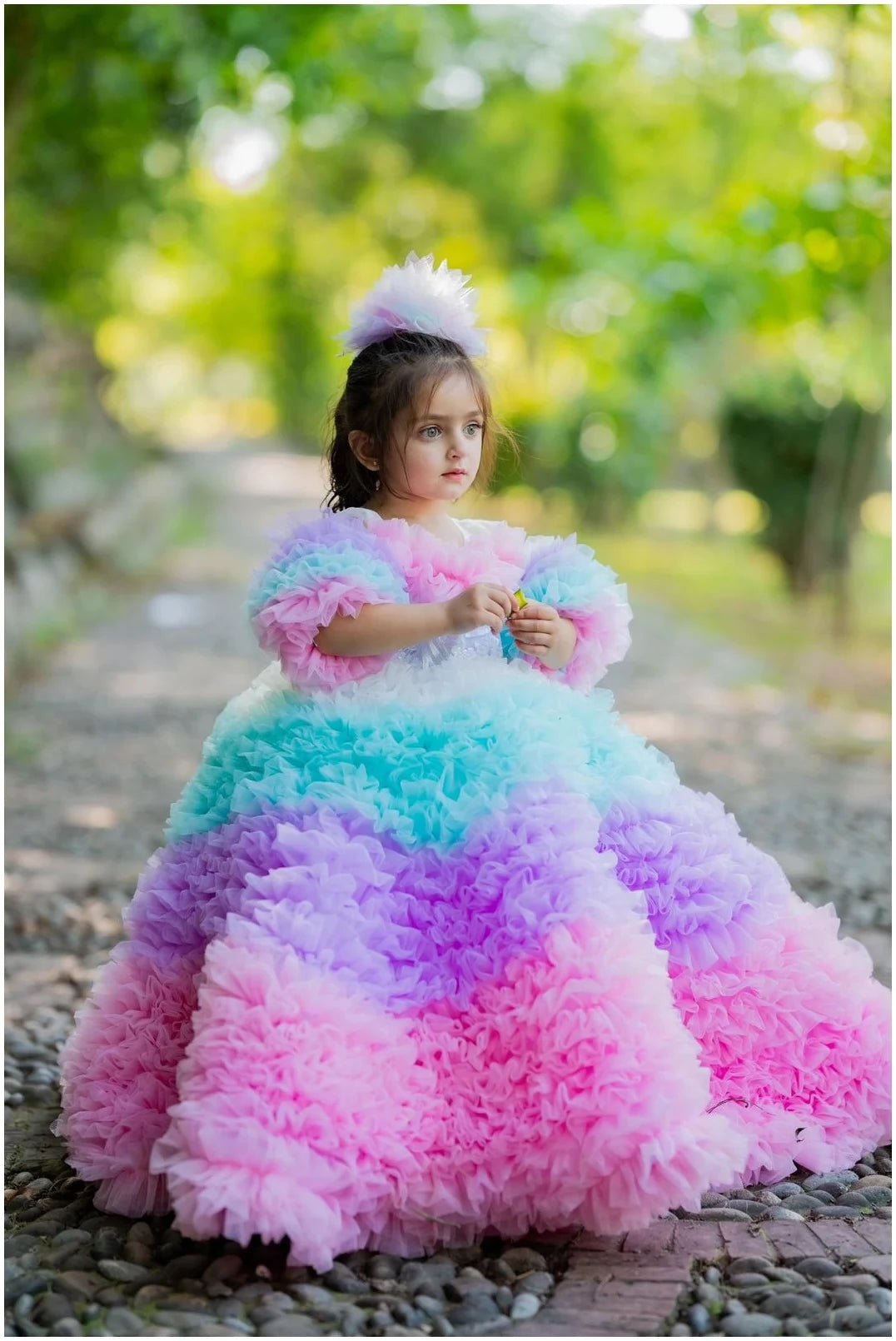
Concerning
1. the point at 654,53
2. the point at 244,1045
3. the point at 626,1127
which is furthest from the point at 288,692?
the point at 654,53

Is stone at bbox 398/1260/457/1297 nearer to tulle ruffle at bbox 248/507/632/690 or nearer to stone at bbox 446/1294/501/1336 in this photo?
stone at bbox 446/1294/501/1336

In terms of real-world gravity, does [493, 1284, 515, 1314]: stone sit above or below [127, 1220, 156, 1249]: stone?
below

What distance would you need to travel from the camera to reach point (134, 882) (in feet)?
15.9

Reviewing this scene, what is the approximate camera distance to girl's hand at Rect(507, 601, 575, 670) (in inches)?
105

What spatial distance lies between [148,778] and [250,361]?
162 feet

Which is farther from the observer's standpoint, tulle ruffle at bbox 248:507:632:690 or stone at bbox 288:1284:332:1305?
tulle ruffle at bbox 248:507:632:690

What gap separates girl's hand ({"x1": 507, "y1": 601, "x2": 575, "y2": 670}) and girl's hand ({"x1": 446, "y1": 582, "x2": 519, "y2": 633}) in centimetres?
13

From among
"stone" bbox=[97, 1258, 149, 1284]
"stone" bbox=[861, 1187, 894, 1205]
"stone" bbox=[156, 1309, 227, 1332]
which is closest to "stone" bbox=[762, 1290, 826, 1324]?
"stone" bbox=[861, 1187, 894, 1205]

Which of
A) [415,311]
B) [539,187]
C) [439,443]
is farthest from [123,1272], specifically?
[539,187]

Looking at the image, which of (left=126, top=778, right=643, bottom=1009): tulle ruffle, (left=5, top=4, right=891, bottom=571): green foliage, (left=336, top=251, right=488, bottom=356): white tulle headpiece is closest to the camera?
(left=126, top=778, right=643, bottom=1009): tulle ruffle

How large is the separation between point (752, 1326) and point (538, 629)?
1235mm

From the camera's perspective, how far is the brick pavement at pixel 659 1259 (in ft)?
6.97

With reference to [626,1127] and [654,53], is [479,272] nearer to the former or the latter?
[654,53]

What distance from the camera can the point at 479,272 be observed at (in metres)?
25.6
